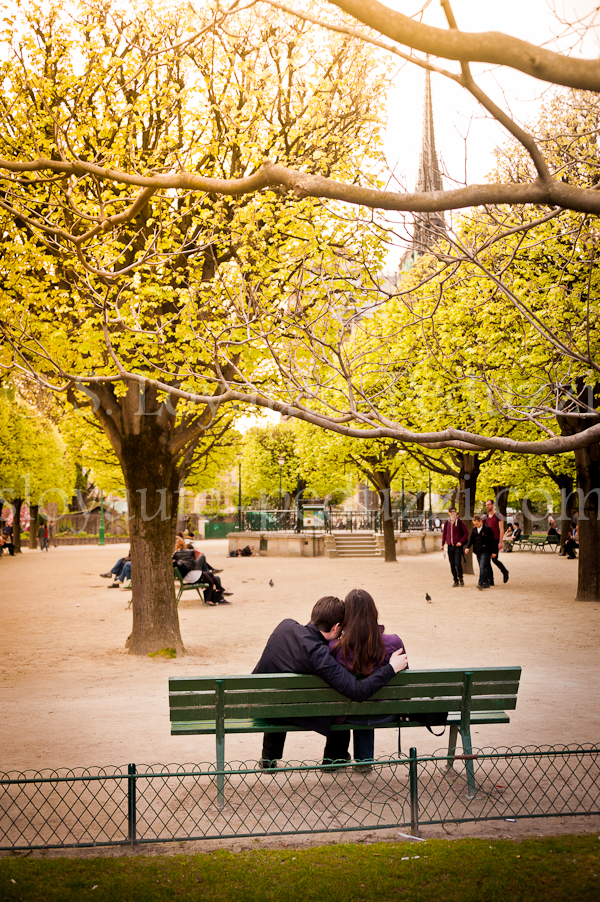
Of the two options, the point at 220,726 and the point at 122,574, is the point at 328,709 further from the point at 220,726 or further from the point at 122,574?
the point at 122,574

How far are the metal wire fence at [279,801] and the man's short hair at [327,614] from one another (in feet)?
2.90

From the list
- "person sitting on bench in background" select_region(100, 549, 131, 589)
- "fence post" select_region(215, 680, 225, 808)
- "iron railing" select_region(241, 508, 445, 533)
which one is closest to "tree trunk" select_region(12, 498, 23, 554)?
"iron railing" select_region(241, 508, 445, 533)

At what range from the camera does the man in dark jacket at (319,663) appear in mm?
5004

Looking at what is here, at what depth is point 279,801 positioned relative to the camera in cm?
506

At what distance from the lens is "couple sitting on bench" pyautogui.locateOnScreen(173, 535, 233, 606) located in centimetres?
1622

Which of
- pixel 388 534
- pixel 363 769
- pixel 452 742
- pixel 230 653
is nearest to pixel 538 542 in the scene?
pixel 388 534

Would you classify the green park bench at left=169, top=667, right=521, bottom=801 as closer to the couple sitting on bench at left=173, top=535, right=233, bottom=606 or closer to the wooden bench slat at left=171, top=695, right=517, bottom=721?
the wooden bench slat at left=171, top=695, right=517, bottom=721

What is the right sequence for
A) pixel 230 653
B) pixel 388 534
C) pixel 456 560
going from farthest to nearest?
pixel 388 534 < pixel 456 560 < pixel 230 653

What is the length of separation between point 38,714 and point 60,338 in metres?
4.63

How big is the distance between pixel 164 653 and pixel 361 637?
21.3 ft

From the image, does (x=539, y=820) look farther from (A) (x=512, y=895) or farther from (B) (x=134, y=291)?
(B) (x=134, y=291)

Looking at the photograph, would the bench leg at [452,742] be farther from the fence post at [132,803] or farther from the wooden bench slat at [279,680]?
the fence post at [132,803]

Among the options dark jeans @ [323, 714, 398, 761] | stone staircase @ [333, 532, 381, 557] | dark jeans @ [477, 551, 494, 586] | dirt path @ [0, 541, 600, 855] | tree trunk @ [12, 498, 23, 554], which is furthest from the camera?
tree trunk @ [12, 498, 23, 554]

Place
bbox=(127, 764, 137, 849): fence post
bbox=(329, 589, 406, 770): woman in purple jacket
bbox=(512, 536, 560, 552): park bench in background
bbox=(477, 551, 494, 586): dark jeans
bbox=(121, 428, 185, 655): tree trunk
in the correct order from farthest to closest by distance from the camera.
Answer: bbox=(512, 536, 560, 552): park bench in background
bbox=(477, 551, 494, 586): dark jeans
bbox=(121, 428, 185, 655): tree trunk
bbox=(329, 589, 406, 770): woman in purple jacket
bbox=(127, 764, 137, 849): fence post
